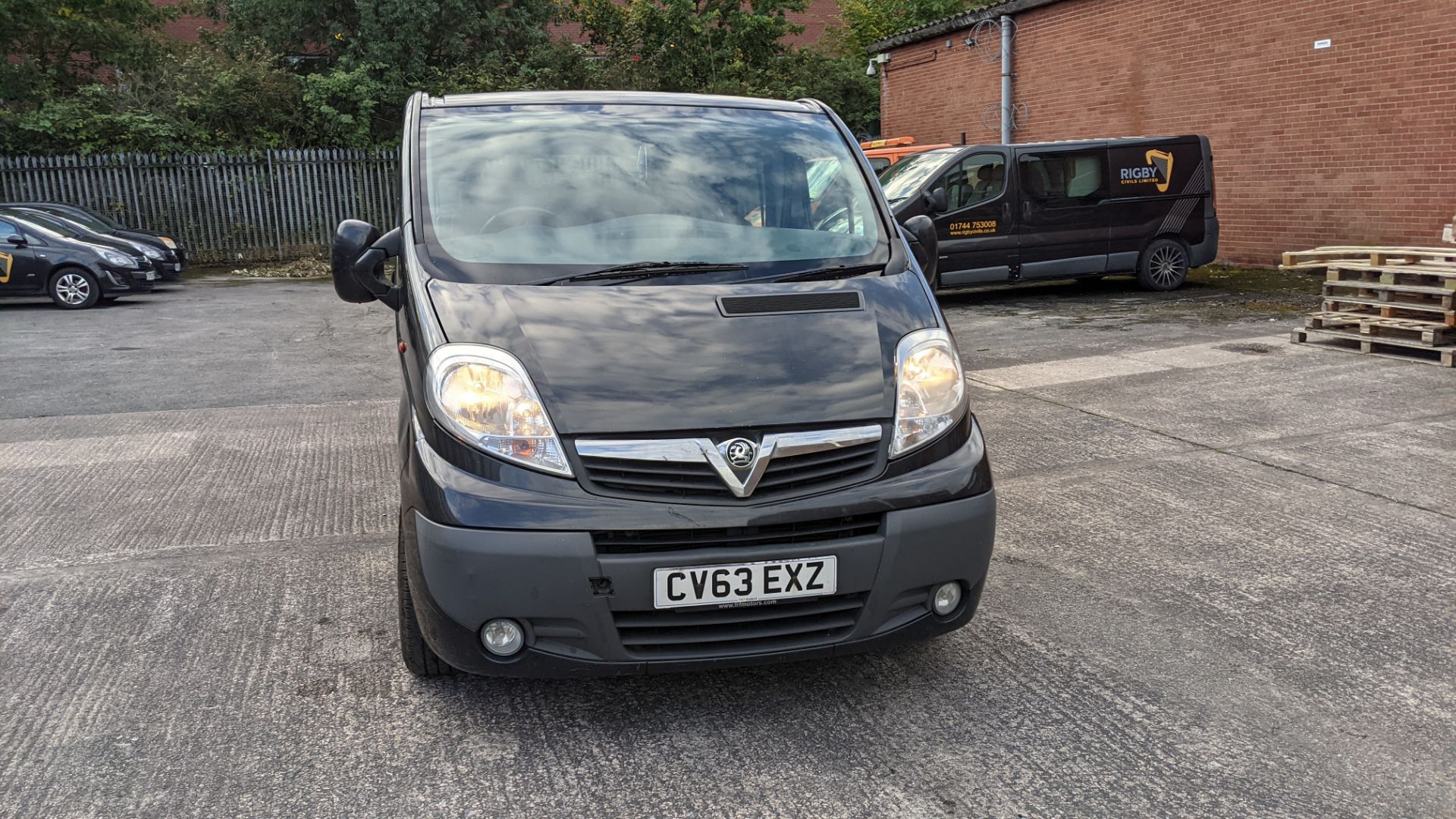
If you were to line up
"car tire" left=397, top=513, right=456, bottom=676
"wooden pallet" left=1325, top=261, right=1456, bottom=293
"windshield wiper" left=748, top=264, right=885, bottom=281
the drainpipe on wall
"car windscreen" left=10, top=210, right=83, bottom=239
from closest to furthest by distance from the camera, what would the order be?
"car tire" left=397, top=513, right=456, bottom=676 → "windshield wiper" left=748, top=264, right=885, bottom=281 → "wooden pallet" left=1325, top=261, right=1456, bottom=293 → "car windscreen" left=10, top=210, right=83, bottom=239 → the drainpipe on wall

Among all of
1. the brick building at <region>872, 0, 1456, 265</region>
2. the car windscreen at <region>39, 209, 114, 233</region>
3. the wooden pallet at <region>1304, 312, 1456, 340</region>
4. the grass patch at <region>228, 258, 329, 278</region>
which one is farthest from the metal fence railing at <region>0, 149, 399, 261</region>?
the wooden pallet at <region>1304, 312, 1456, 340</region>

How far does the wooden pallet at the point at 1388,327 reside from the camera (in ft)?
26.8

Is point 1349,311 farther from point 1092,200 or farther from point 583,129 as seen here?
point 583,129

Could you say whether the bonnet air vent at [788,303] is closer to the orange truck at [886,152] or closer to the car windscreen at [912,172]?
the car windscreen at [912,172]

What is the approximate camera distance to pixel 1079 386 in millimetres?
7848

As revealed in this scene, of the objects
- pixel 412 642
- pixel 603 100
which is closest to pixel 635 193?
pixel 603 100

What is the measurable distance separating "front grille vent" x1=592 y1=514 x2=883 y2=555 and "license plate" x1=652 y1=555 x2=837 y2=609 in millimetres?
52

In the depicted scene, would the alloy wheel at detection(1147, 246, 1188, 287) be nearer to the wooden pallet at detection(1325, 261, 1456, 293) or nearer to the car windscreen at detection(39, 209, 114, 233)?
the wooden pallet at detection(1325, 261, 1456, 293)

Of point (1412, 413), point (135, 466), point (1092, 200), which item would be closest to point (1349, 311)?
point (1412, 413)

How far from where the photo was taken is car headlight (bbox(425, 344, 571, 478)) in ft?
9.12

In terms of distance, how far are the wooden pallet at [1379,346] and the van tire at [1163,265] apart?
152 inches

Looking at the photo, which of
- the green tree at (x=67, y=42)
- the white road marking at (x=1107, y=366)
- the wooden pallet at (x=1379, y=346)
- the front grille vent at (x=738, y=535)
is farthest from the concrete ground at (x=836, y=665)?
the green tree at (x=67, y=42)

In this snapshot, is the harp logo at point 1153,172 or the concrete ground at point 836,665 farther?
the harp logo at point 1153,172

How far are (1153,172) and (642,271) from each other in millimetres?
11335
